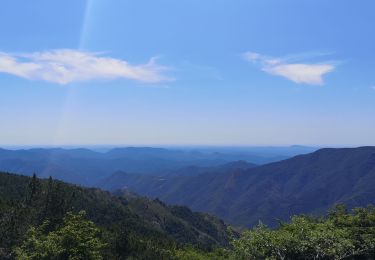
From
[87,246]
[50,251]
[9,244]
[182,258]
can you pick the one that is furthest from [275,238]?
[182,258]

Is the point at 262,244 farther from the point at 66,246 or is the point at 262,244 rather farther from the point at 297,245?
the point at 66,246

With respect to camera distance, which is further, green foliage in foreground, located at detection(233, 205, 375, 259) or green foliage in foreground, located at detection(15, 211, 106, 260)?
green foliage in foreground, located at detection(233, 205, 375, 259)

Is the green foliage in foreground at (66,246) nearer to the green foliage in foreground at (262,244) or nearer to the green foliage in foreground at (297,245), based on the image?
the green foliage in foreground at (262,244)

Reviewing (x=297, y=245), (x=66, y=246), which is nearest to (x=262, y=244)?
(x=297, y=245)

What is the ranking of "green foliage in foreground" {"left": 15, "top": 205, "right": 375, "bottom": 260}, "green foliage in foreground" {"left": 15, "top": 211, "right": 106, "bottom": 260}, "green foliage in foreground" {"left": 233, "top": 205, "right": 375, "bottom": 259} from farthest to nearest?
1. "green foliage in foreground" {"left": 233, "top": 205, "right": 375, "bottom": 259}
2. "green foliage in foreground" {"left": 15, "top": 205, "right": 375, "bottom": 260}
3. "green foliage in foreground" {"left": 15, "top": 211, "right": 106, "bottom": 260}

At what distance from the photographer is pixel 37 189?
4139 inches

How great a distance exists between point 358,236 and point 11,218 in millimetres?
61913

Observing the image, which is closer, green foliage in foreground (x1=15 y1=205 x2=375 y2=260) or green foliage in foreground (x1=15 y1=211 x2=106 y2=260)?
green foliage in foreground (x1=15 y1=211 x2=106 y2=260)

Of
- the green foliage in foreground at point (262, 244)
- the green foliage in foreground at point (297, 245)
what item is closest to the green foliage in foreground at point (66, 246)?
the green foliage in foreground at point (262, 244)

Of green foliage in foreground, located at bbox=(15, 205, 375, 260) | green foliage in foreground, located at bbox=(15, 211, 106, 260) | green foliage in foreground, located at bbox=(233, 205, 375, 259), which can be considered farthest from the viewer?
green foliage in foreground, located at bbox=(233, 205, 375, 259)

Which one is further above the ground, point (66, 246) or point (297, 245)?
point (66, 246)

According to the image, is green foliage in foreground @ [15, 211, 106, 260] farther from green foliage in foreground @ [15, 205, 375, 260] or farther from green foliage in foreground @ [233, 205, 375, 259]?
green foliage in foreground @ [233, 205, 375, 259]

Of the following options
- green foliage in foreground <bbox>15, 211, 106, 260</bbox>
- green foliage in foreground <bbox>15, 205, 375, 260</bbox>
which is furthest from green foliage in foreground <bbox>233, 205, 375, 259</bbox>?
green foliage in foreground <bbox>15, 211, 106, 260</bbox>

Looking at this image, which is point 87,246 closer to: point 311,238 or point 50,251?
point 50,251
